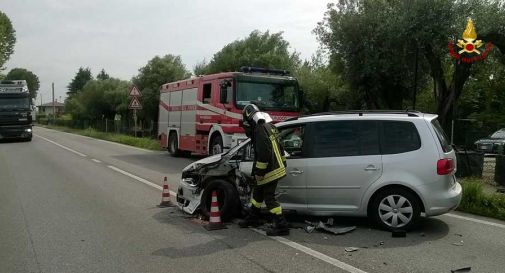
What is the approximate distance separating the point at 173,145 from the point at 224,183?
1225 cm

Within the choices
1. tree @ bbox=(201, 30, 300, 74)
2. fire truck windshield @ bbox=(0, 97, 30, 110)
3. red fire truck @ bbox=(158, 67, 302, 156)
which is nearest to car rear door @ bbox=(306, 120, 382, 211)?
red fire truck @ bbox=(158, 67, 302, 156)

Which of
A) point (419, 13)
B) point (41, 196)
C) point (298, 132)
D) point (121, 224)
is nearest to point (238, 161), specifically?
point (298, 132)

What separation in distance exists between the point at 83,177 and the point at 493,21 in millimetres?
13510

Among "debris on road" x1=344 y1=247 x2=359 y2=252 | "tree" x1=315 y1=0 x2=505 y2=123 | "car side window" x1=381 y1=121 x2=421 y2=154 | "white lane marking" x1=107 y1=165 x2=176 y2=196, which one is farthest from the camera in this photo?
"tree" x1=315 y1=0 x2=505 y2=123

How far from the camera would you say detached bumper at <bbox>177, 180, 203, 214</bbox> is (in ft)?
26.0

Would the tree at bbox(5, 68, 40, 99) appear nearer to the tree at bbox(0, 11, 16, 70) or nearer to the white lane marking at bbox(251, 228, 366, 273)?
the tree at bbox(0, 11, 16, 70)

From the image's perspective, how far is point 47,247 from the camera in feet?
20.3

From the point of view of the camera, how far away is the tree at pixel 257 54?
102ft

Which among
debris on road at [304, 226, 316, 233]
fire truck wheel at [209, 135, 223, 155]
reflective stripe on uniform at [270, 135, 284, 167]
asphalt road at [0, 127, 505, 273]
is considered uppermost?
reflective stripe on uniform at [270, 135, 284, 167]

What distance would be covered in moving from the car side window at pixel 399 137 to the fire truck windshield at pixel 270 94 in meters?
7.93

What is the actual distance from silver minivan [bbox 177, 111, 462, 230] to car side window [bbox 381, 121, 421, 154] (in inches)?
0.5

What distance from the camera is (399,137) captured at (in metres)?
6.96

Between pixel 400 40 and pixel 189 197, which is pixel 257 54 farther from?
pixel 189 197

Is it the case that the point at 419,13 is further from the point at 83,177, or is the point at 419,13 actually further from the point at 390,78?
the point at 83,177
